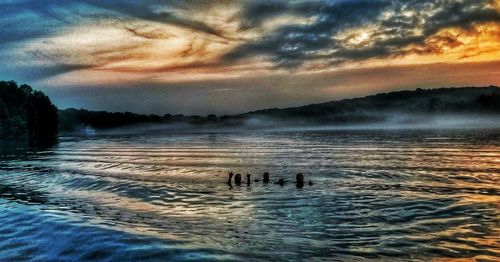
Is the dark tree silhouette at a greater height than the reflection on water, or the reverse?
the dark tree silhouette

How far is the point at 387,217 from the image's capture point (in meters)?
18.6

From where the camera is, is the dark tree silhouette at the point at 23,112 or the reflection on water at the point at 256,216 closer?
the reflection on water at the point at 256,216

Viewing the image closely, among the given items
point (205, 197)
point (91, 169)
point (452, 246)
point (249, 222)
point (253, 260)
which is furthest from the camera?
point (91, 169)

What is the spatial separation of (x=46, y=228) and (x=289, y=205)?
11448 mm

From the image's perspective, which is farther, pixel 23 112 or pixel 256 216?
pixel 23 112

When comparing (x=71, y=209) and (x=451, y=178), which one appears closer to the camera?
(x=71, y=209)

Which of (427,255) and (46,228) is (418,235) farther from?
(46,228)

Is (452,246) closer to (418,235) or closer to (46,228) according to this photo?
(418,235)

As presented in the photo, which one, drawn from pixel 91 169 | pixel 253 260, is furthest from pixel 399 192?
pixel 91 169

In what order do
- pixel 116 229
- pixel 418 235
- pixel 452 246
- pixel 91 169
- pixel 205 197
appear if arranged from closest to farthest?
pixel 452 246 → pixel 418 235 → pixel 116 229 → pixel 205 197 → pixel 91 169

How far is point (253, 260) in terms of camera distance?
502 inches

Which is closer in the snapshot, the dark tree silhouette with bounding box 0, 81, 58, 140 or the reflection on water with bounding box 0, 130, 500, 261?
the reflection on water with bounding box 0, 130, 500, 261

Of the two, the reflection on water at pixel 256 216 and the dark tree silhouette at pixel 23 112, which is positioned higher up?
the dark tree silhouette at pixel 23 112

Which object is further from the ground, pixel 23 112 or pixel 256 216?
pixel 23 112
